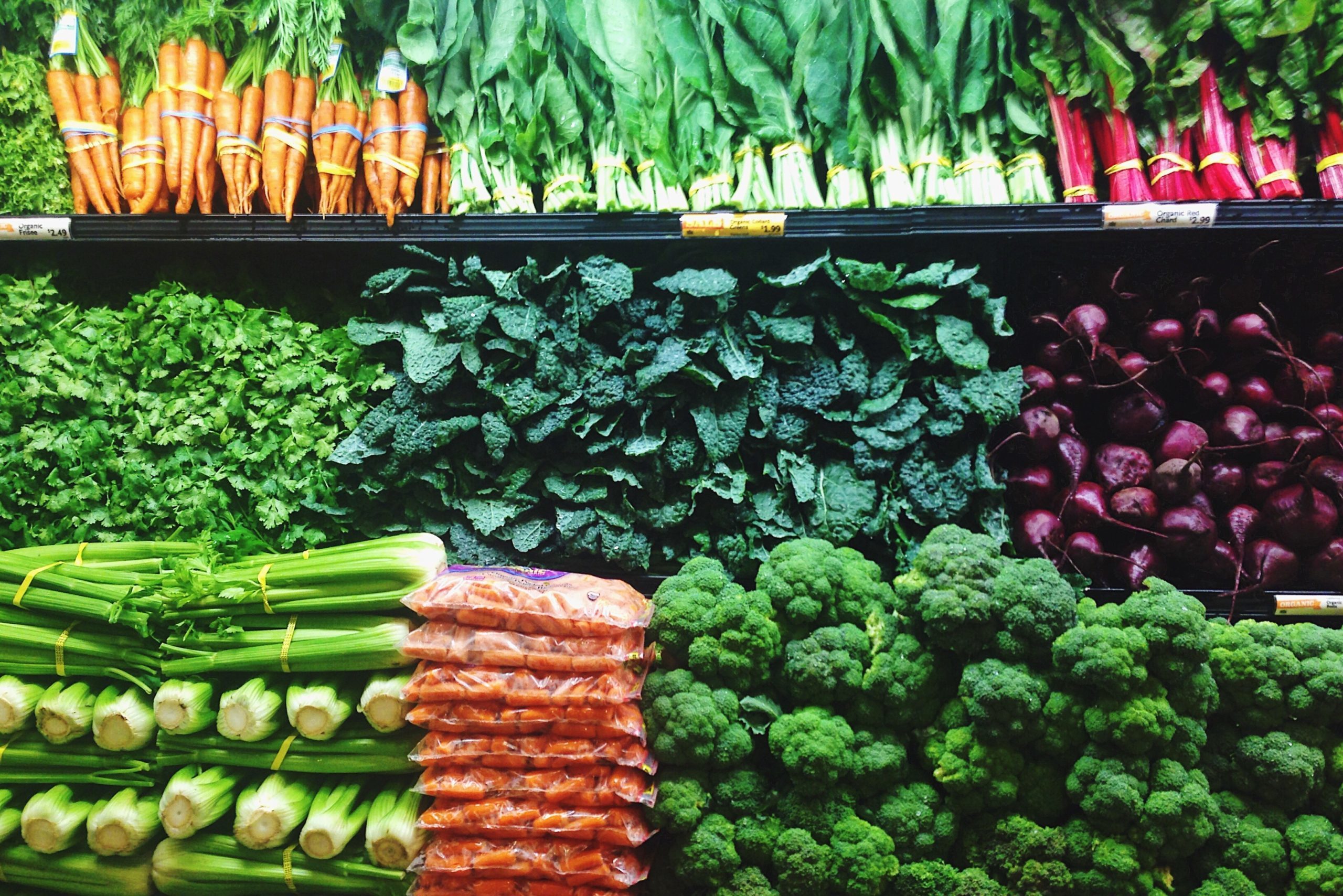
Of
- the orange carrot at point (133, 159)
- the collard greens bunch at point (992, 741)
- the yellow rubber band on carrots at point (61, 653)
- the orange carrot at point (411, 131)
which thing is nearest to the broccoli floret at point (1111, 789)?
the collard greens bunch at point (992, 741)

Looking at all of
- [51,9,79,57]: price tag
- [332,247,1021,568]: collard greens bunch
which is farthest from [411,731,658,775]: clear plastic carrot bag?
[51,9,79,57]: price tag

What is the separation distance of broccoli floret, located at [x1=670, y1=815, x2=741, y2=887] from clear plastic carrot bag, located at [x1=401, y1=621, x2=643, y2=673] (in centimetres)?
40

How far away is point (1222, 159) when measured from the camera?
201 centimetres

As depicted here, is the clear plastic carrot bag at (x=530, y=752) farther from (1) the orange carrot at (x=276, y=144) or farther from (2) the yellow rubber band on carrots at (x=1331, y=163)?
(2) the yellow rubber band on carrots at (x=1331, y=163)

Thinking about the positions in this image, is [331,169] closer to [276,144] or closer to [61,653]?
[276,144]

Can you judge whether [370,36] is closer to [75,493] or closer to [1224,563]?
[75,493]

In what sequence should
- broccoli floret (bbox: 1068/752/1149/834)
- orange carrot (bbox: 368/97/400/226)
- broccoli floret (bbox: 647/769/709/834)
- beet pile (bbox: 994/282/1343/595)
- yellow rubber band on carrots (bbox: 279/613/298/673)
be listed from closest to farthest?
1. broccoli floret (bbox: 1068/752/1149/834)
2. broccoli floret (bbox: 647/769/709/834)
3. yellow rubber band on carrots (bbox: 279/613/298/673)
4. beet pile (bbox: 994/282/1343/595)
5. orange carrot (bbox: 368/97/400/226)

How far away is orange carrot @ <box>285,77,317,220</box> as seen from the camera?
7.14ft

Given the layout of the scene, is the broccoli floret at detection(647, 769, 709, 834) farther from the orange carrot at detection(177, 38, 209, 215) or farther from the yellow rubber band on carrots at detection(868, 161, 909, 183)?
the orange carrot at detection(177, 38, 209, 215)

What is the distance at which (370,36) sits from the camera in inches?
88.7

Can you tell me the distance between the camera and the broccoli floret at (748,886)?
1610 mm

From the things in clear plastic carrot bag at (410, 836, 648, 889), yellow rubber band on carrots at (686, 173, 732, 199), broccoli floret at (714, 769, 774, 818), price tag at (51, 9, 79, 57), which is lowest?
clear plastic carrot bag at (410, 836, 648, 889)

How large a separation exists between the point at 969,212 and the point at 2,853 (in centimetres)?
290

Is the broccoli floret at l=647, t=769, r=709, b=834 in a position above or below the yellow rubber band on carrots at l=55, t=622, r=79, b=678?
below
